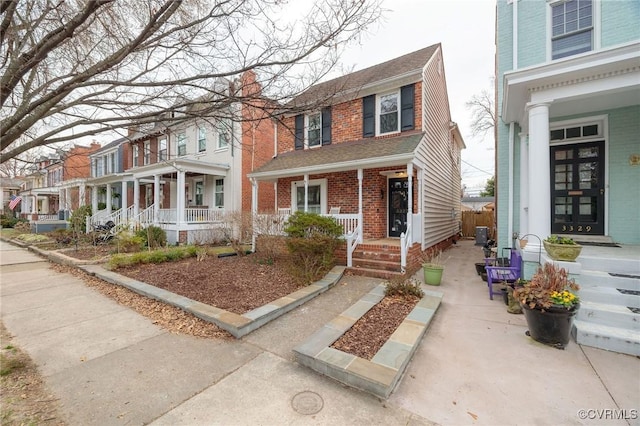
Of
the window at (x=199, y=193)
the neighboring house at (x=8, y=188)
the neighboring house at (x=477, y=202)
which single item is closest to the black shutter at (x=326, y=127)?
the window at (x=199, y=193)

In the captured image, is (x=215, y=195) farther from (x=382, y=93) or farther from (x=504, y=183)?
(x=504, y=183)

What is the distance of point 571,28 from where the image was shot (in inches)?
260

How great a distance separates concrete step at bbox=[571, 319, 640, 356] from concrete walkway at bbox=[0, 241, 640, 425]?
133 millimetres

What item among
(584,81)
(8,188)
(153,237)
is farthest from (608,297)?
(8,188)

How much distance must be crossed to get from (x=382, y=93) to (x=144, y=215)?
1239 cm

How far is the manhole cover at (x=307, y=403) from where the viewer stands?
8.11 feet

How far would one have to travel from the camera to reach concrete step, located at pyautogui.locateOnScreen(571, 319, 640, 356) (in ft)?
11.0

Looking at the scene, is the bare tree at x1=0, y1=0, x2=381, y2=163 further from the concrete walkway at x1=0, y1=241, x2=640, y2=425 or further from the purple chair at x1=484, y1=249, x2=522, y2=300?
the purple chair at x1=484, y1=249, x2=522, y2=300

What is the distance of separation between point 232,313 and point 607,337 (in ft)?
17.0

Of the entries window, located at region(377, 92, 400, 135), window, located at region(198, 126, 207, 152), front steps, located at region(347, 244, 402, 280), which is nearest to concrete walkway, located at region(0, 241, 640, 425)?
front steps, located at region(347, 244, 402, 280)

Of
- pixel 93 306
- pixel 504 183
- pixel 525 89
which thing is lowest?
pixel 93 306

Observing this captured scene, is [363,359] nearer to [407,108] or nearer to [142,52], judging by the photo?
[142,52]

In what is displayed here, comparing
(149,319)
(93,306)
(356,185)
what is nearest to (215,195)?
(356,185)

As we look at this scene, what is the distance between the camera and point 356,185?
963 centimetres
